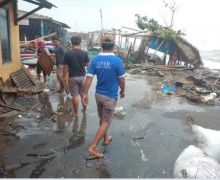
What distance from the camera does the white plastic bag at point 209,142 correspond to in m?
3.98

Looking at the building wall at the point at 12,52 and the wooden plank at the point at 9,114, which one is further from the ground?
the building wall at the point at 12,52

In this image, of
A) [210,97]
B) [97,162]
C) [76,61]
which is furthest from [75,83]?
[210,97]

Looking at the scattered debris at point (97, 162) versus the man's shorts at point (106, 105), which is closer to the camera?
the scattered debris at point (97, 162)

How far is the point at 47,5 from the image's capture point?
9.16 m

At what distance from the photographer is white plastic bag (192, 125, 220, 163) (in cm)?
398

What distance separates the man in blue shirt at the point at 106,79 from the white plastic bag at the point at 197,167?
139 cm

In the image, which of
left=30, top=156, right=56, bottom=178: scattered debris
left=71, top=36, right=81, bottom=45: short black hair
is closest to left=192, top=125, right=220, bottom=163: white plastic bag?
left=30, top=156, right=56, bottom=178: scattered debris

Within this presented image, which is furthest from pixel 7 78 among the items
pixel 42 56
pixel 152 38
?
pixel 152 38

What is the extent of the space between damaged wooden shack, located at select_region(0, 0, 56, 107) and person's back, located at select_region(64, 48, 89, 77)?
5.88 ft

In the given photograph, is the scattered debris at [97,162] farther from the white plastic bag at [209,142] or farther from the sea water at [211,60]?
the sea water at [211,60]

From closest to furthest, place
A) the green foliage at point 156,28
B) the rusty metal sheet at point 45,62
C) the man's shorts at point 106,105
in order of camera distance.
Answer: the man's shorts at point 106,105 → the rusty metal sheet at point 45,62 → the green foliage at point 156,28

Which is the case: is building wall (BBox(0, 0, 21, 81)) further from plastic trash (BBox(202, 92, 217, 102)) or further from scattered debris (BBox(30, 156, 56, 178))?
plastic trash (BBox(202, 92, 217, 102))

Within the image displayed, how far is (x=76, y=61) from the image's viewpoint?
658 cm

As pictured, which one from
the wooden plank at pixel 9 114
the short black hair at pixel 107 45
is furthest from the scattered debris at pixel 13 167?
the wooden plank at pixel 9 114
